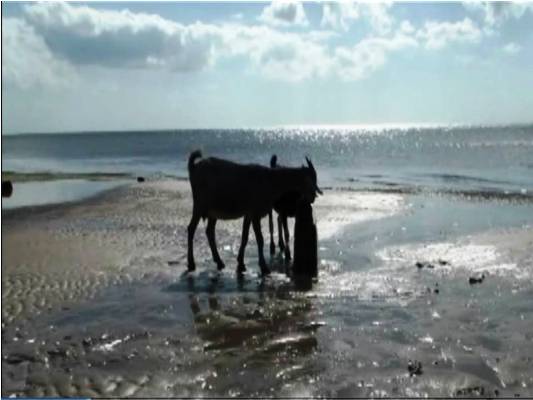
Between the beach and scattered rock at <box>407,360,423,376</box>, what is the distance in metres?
0.03

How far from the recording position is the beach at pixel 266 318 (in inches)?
289

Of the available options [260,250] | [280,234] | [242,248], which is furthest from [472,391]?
[280,234]

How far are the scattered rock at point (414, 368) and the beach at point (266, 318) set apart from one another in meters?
0.03

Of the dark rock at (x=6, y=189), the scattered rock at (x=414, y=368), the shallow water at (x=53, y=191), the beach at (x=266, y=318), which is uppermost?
the dark rock at (x=6, y=189)

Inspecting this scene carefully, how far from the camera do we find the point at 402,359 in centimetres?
791

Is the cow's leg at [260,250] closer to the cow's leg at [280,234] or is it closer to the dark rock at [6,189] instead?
the cow's leg at [280,234]

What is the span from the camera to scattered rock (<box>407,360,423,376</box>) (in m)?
7.42

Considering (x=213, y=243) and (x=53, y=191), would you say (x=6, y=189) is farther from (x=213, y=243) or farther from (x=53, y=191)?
(x=213, y=243)

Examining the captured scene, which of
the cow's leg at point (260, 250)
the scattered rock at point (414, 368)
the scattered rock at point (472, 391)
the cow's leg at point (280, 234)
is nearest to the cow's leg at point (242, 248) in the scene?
the cow's leg at point (260, 250)

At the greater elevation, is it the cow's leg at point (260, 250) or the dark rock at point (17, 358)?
the cow's leg at point (260, 250)

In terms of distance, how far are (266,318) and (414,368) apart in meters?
2.79

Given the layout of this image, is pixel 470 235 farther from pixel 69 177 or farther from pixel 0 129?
pixel 69 177

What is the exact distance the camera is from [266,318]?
31.9ft

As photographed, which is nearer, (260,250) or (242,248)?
(260,250)
